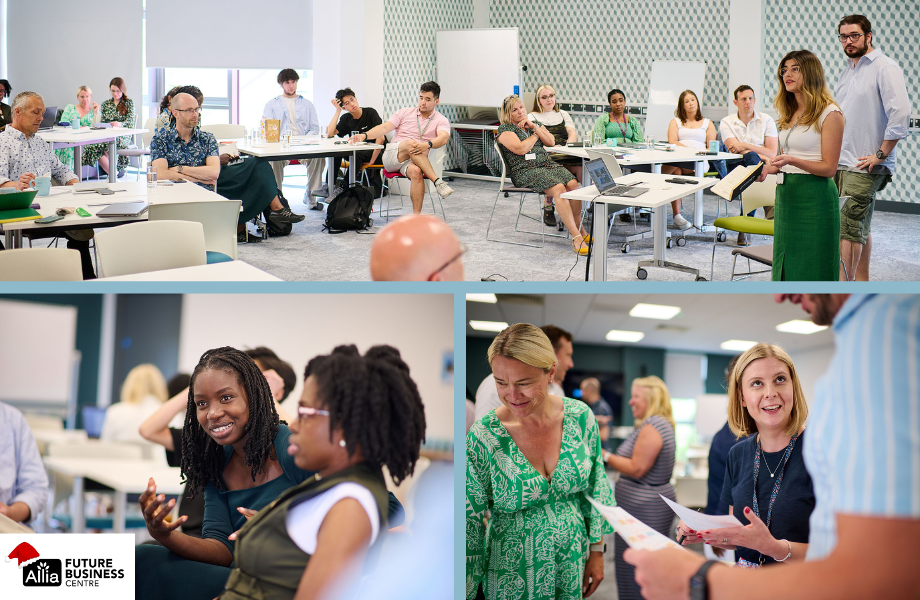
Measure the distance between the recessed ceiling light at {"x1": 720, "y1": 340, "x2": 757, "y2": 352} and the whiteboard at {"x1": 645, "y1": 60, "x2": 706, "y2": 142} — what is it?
8.71 meters

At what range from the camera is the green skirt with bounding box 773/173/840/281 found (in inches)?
164

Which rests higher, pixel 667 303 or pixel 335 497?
pixel 667 303

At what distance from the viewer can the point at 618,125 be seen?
852 cm

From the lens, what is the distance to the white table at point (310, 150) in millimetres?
7454

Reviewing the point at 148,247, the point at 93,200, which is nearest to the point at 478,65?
the point at 93,200

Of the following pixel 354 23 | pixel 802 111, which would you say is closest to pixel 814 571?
pixel 802 111

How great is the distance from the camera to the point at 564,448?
6.07 feet

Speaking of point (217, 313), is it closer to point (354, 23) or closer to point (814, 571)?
point (814, 571)

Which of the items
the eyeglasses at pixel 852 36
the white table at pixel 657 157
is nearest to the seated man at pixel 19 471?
the eyeglasses at pixel 852 36

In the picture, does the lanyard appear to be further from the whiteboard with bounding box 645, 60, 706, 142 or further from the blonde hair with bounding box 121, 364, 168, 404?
the whiteboard with bounding box 645, 60, 706, 142

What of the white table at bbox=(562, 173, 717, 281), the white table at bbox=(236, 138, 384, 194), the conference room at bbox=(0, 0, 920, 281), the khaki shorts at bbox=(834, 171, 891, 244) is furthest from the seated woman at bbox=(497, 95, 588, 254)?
the khaki shorts at bbox=(834, 171, 891, 244)

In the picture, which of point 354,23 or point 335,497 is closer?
point 335,497

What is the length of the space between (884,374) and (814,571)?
1.07 ft

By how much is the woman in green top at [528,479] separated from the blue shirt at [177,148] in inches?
184
